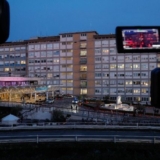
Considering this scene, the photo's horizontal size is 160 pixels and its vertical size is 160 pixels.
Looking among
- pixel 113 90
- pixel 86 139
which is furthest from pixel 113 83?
pixel 86 139

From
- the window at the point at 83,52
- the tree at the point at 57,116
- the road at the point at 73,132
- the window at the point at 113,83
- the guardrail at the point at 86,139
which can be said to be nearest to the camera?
the guardrail at the point at 86,139

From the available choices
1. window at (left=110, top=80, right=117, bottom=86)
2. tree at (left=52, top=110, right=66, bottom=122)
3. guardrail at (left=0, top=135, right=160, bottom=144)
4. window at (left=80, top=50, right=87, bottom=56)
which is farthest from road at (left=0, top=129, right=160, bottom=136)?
window at (left=80, top=50, right=87, bottom=56)

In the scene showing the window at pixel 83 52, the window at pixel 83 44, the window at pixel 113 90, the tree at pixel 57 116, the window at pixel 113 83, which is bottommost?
the tree at pixel 57 116


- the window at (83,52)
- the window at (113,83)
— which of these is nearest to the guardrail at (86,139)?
the window at (113,83)

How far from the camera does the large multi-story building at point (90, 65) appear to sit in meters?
72.1

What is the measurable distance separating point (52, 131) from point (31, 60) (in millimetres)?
62848

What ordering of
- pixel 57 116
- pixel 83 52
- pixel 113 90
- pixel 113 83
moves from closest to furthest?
1. pixel 57 116
2. pixel 113 90
3. pixel 113 83
4. pixel 83 52

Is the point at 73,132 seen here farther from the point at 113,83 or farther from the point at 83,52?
the point at 83,52

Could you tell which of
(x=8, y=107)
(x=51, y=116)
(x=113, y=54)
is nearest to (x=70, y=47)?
(x=113, y=54)

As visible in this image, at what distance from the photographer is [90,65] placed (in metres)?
75.9

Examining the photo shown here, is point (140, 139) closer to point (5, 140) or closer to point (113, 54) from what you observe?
point (5, 140)
